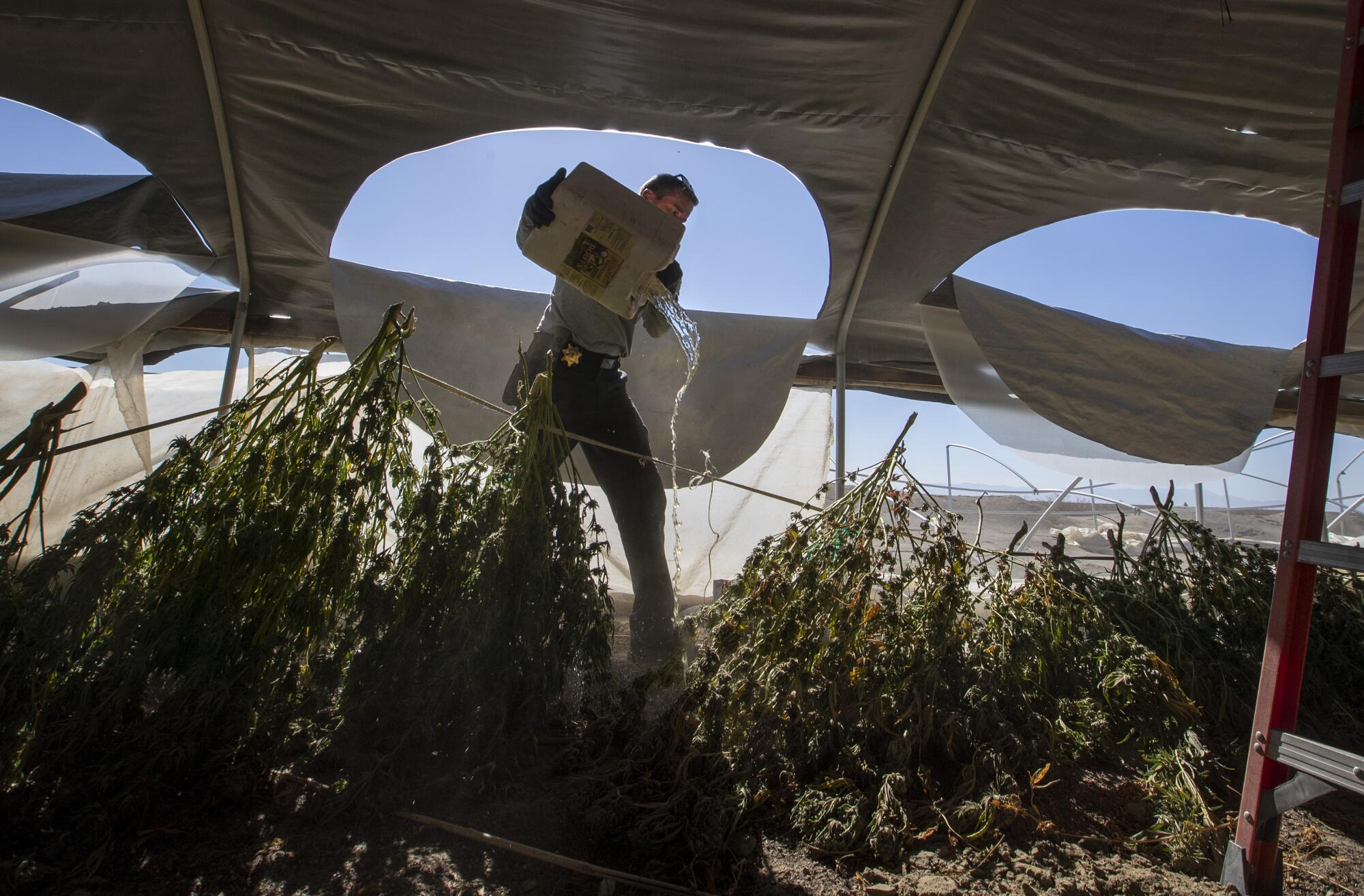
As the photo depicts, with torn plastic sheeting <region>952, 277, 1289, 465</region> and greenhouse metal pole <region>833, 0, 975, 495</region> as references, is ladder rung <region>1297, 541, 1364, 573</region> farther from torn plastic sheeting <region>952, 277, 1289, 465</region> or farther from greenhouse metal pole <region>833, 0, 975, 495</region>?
torn plastic sheeting <region>952, 277, 1289, 465</region>

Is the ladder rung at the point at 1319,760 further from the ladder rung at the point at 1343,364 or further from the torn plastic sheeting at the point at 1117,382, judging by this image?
the torn plastic sheeting at the point at 1117,382

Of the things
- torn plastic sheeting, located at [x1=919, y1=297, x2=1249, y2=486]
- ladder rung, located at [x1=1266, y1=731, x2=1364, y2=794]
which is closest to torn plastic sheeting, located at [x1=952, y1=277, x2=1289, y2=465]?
torn plastic sheeting, located at [x1=919, y1=297, x2=1249, y2=486]

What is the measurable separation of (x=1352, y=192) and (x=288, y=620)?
2172 millimetres

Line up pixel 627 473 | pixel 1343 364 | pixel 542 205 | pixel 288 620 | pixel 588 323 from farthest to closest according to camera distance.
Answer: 1. pixel 588 323
2. pixel 627 473
3. pixel 542 205
4. pixel 288 620
5. pixel 1343 364

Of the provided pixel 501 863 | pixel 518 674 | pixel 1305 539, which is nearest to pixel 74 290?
pixel 518 674

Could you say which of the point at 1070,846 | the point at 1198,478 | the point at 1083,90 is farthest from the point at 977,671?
the point at 1198,478

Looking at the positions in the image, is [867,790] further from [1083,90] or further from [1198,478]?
[1198,478]

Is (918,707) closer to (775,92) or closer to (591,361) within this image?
(591,361)

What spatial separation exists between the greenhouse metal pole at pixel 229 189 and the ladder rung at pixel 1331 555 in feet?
10.7

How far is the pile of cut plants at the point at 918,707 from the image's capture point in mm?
1390

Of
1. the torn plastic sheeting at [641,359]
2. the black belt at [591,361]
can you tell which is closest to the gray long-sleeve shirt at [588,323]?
the black belt at [591,361]

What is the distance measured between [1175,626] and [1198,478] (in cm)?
384

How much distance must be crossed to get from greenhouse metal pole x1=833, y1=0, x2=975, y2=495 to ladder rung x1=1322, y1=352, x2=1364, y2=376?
62.1 inches

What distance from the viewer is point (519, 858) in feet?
4.36
